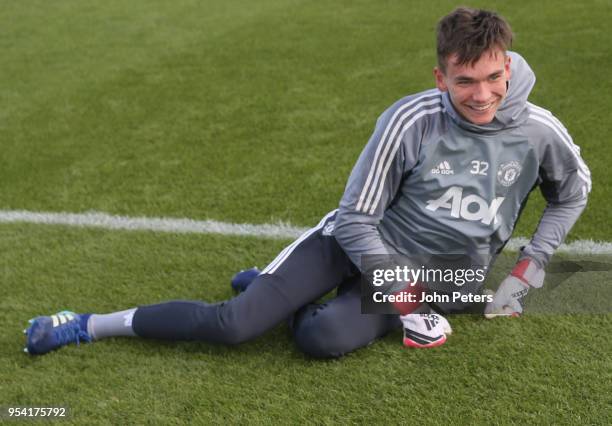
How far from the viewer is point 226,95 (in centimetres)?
589

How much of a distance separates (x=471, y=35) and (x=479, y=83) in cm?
15

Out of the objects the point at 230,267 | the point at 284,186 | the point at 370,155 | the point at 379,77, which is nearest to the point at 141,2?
the point at 379,77

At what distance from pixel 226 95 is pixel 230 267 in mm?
2495

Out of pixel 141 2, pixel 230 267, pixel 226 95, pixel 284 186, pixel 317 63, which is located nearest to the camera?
pixel 230 267

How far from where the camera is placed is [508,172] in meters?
2.81

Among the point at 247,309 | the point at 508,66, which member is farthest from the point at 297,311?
the point at 508,66

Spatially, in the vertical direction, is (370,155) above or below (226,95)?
above

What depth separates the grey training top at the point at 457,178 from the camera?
274 cm

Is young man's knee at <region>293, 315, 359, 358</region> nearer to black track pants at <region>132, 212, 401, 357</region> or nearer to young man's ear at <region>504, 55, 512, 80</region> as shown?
black track pants at <region>132, 212, 401, 357</region>

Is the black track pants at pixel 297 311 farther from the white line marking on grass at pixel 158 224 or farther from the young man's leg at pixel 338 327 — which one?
the white line marking on grass at pixel 158 224

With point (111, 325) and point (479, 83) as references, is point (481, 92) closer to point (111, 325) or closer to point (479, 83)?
point (479, 83)

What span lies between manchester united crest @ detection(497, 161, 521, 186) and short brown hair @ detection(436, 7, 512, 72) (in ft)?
1.35

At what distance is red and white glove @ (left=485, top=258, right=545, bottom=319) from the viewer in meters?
2.98

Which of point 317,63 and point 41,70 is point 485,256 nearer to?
point 317,63
